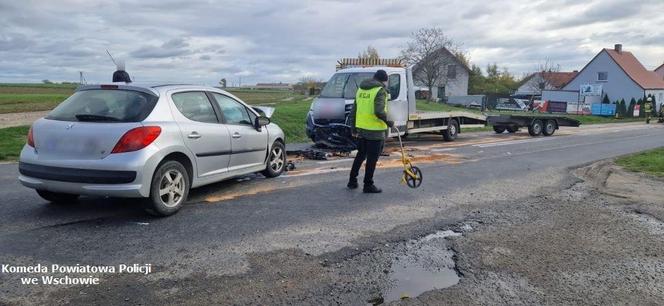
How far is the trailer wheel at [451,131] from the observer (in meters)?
17.3

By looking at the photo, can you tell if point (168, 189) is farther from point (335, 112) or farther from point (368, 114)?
point (335, 112)

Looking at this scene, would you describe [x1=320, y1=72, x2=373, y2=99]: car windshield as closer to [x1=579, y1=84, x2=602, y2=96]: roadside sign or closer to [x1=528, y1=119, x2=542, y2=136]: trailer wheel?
[x1=528, y1=119, x2=542, y2=136]: trailer wheel

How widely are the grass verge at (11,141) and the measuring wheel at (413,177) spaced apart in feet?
28.1

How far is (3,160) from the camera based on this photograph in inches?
442

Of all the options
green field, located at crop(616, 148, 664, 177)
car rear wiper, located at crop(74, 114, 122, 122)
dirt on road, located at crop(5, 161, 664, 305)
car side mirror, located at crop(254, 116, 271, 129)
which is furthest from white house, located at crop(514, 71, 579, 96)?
car rear wiper, located at crop(74, 114, 122, 122)

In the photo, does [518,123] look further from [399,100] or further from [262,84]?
[262,84]

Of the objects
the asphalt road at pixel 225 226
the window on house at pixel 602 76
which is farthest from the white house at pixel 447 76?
the asphalt road at pixel 225 226

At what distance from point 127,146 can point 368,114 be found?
3.48 meters

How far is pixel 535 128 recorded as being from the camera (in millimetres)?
20359

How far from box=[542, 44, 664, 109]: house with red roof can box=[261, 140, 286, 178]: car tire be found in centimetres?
5123

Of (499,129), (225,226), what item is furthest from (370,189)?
(499,129)

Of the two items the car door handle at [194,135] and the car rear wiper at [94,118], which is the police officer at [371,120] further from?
the car rear wiper at [94,118]

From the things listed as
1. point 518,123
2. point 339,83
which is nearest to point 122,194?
point 339,83

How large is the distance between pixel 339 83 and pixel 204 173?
297 inches
